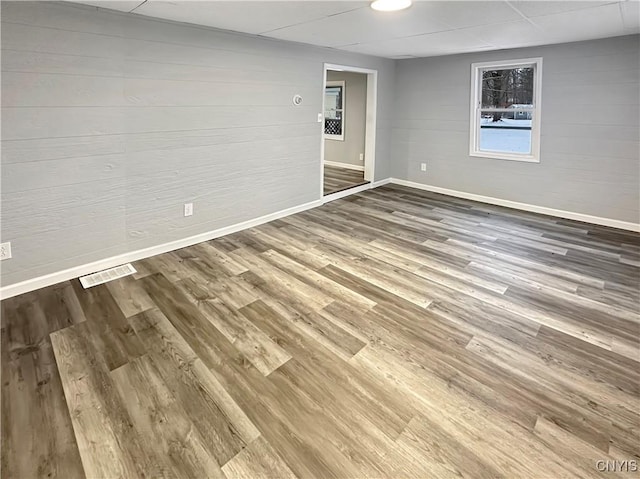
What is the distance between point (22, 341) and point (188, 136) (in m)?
2.30

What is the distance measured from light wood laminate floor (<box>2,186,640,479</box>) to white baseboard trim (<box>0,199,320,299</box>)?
10 cm

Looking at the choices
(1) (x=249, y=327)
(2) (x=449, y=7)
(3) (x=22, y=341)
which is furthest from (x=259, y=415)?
(2) (x=449, y=7)

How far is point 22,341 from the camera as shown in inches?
93.5

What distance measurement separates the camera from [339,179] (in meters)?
7.04

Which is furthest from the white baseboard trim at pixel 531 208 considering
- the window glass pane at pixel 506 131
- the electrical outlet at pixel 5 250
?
the electrical outlet at pixel 5 250

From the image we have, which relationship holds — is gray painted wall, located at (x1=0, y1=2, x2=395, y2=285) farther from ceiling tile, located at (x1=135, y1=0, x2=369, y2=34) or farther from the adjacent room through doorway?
the adjacent room through doorway

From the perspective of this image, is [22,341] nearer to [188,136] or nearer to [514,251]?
[188,136]

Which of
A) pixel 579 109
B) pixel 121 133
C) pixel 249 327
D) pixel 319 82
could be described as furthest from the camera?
pixel 319 82

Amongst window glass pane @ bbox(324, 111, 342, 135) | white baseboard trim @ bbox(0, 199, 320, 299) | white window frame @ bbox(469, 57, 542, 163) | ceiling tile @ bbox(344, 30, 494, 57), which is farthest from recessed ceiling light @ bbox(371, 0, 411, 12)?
window glass pane @ bbox(324, 111, 342, 135)

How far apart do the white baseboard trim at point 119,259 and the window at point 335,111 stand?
3998 mm

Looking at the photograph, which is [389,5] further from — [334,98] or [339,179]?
[334,98]

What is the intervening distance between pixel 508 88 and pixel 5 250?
6287mm

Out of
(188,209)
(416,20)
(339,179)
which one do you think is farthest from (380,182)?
(188,209)

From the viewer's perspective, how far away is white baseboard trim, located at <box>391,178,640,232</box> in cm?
466
